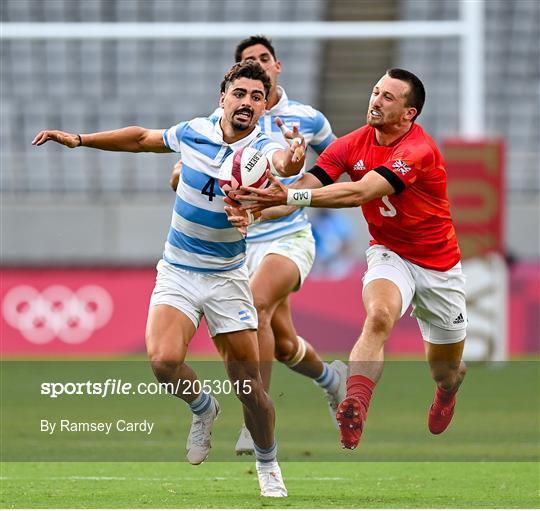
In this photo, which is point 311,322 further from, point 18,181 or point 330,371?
point 330,371

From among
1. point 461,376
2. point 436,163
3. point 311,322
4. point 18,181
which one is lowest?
point 311,322

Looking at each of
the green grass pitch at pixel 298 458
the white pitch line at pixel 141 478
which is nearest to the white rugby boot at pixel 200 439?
the green grass pitch at pixel 298 458

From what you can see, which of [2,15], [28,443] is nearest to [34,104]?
[2,15]

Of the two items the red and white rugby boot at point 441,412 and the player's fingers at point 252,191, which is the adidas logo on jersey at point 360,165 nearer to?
the player's fingers at point 252,191

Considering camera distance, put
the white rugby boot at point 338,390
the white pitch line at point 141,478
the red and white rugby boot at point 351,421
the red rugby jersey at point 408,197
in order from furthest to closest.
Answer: the white rugby boot at point 338,390, the white pitch line at point 141,478, the red rugby jersey at point 408,197, the red and white rugby boot at point 351,421

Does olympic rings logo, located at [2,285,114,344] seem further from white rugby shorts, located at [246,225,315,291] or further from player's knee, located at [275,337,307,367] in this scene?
white rugby shorts, located at [246,225,315,291]

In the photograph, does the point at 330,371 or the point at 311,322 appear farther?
the point at 311,322

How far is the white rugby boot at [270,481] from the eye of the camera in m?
6.98

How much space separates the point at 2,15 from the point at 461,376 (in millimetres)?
16382

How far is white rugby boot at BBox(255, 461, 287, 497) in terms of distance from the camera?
22.9 ft

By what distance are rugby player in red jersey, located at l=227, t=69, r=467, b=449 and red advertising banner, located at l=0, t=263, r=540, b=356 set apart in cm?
929

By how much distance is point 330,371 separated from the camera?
9.18m

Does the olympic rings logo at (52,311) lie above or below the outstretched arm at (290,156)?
below

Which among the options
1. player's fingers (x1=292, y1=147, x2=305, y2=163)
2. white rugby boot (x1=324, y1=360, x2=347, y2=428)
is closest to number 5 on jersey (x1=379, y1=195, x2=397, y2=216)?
player's fingers (x1=292, y1=147, x2=305, y2=163)
